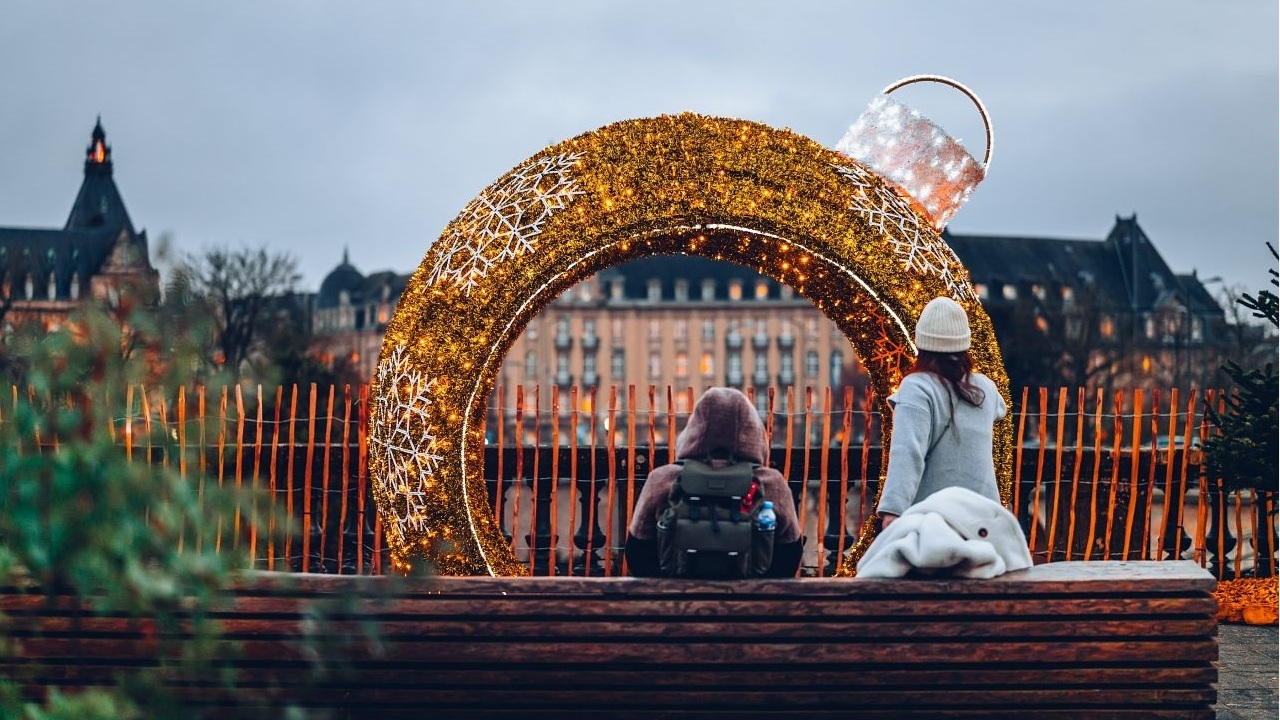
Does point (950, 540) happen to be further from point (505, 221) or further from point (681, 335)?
point (681, 335)

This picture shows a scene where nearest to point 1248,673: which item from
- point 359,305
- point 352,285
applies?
point 359,305

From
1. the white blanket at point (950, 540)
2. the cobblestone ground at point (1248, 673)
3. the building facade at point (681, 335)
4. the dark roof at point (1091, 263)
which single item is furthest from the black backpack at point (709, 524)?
the building facade at point (681, 335)

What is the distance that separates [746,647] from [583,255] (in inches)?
110

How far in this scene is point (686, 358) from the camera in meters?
105

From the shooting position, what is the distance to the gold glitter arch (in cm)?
700

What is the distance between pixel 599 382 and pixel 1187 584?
9979 cm

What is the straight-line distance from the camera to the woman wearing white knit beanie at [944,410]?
5.19 m

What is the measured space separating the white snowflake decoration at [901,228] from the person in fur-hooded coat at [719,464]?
2.34m

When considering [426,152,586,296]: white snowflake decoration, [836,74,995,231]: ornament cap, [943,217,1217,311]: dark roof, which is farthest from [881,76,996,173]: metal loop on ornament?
[943,217,1217,311]: dark roof

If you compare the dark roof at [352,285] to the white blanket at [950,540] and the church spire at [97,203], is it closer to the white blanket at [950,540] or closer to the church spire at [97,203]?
the church spire at [97,203]

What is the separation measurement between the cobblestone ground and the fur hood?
9.31ft

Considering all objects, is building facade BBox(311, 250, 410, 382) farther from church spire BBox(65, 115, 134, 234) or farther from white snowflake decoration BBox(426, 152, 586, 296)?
white snowflake decoration BBox(426, 152, 586, 296)

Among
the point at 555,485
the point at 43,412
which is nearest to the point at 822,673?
the point at 43,412

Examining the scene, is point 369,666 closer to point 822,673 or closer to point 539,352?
point 822,673
